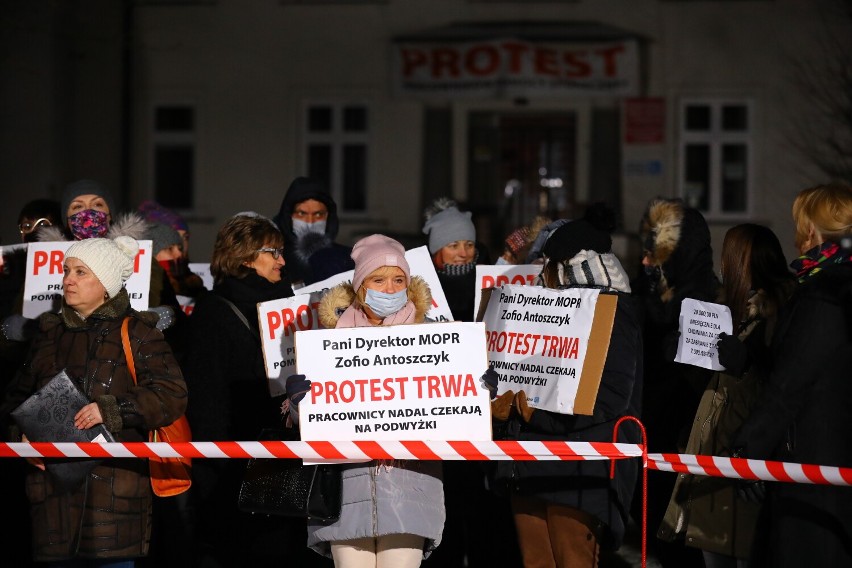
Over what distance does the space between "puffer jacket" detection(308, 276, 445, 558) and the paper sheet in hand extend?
1038mm

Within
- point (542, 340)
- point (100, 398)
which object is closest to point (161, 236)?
point (100, 398)

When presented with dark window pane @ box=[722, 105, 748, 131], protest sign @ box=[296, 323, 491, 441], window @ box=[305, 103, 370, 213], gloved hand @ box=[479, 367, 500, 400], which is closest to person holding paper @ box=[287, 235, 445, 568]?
protest sign @ box=[296, 323, 491, 441]

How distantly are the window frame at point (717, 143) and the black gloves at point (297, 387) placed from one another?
14.9 meters

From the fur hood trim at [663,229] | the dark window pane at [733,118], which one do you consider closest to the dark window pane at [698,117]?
the dark window pane at [733,118]

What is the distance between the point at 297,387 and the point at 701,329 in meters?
1.86

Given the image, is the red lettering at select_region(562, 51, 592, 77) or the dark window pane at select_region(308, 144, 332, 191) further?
the dark window pane at select_region(308, 144, 332, 191)

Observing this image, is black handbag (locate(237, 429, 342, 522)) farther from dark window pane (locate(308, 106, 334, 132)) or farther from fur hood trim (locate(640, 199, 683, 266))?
dark window pane (locate(308, 106, 334, 132))

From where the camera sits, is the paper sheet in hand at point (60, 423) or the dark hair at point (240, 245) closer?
the paper sheet in hand at point (60, 423)

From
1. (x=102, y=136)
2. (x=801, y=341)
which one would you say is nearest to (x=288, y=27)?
(x=102, y=136)

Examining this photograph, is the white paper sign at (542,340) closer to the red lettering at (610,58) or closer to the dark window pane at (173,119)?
the red lettering at (610,58)

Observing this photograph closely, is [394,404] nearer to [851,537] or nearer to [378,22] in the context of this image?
[851,537]

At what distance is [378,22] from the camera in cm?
1894

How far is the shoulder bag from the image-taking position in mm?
5305

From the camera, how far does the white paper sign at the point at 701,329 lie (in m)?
5.36
